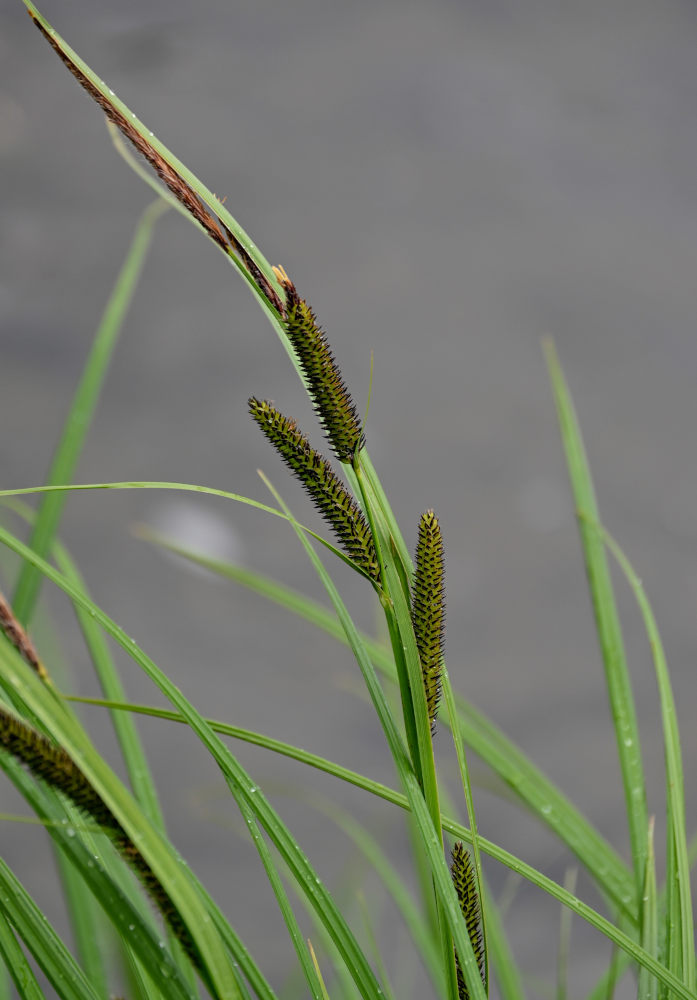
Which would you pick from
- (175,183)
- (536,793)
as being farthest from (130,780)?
(175,183)

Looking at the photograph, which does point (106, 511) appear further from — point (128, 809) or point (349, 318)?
point (128, 809)

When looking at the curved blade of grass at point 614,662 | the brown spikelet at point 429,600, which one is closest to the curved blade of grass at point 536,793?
the curved blade of grass at point 614,662

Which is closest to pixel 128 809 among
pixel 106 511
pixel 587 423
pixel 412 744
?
pixel 412 744

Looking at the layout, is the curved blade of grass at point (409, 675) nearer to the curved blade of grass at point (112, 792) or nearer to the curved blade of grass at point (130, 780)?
the curved blade of grass at point (112, 792)

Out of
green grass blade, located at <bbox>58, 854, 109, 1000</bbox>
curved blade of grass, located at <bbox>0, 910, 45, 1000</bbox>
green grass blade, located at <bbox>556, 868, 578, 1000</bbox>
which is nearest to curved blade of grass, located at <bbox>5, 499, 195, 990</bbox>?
green grass blade, located at <bbox>58, 854, 109, 1000</bbox>

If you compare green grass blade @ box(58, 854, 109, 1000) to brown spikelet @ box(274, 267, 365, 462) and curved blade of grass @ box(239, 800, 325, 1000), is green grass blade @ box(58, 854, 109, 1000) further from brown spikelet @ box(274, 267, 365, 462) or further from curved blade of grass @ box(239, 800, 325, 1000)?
brown spikelet @ box(274, 267, 365, 462)

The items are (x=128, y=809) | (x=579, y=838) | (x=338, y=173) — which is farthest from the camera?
(x=338, y=173)
